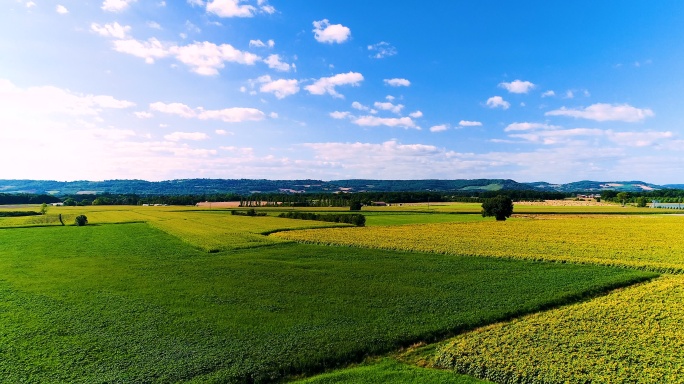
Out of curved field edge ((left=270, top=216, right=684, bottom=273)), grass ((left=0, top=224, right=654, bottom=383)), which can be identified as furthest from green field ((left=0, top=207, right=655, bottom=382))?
curved field edge ((left=270, top=216, right=684, bottom=273))

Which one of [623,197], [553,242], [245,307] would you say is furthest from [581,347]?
[623,197]

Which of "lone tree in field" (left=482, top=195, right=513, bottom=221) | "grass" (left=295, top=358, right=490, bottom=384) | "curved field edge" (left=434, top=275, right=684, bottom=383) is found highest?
"lone tree in field" (left=482, top=195, right=513, bottom=221)

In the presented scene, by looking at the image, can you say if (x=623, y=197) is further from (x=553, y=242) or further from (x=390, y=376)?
(x=390, y=376)

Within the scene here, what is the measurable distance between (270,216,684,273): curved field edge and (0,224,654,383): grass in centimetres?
416

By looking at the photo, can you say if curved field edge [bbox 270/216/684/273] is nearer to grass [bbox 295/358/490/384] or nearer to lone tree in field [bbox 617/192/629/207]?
grass [bbox 295/358/490/384]

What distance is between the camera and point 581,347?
1697 centimetres

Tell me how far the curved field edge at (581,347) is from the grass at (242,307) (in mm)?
2565

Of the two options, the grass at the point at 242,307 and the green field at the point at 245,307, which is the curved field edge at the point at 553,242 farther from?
the grass at the point at 242,307

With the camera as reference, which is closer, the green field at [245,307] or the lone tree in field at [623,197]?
the green field at [245,307]

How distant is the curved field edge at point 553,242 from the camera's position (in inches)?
1566

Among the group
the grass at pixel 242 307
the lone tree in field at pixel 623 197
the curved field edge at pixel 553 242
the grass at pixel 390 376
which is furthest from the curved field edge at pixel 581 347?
the lone tree in field at pixel 623 197

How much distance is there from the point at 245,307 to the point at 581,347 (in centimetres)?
1788

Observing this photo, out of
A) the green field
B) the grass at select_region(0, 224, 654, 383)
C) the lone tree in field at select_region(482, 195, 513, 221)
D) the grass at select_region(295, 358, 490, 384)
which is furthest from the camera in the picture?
the lone tree in field at select_region(482, 195, 513, 221)

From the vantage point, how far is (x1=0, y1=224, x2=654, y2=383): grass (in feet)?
56.2
